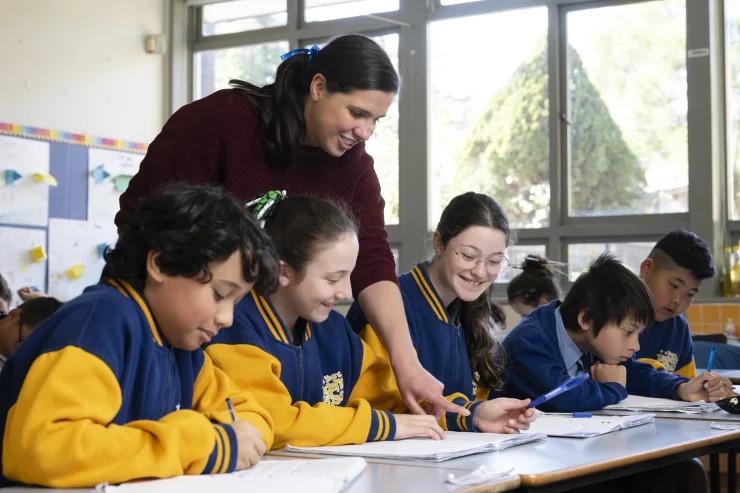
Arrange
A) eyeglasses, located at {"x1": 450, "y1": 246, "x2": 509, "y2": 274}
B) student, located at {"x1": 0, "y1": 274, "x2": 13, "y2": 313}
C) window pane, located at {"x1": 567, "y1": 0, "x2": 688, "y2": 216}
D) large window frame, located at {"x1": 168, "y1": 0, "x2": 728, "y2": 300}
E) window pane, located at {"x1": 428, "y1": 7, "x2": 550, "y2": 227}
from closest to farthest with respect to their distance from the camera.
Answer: eyeglasses, located at {"x1": 450, "y1": 246, "x2": 509, "y2": 274} → student, located at {"x1": 0, "y1": 274, "x2": 13, "y2": 313} → large window frame, located at {"x1": 168, "y1": 0, "x2": 728, "y2": 300} → window pane, located at {"x1": 567, "y1": 0, "x2": 688, "y2": 216} → window pane, located at {"x1": 428, "y1": 7, "x2": 550, "y2": 227}

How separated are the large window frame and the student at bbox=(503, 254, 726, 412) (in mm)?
2655

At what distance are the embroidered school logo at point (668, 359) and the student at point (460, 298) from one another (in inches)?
40.4

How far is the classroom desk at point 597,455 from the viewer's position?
61.2 inches

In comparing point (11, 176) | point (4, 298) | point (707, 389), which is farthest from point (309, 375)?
point (11, 176)

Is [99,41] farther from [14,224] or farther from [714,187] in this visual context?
[714,187]

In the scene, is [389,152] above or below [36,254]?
above

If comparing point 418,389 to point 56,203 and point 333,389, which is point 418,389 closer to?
point 333,389

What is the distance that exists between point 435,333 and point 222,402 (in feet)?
3.10

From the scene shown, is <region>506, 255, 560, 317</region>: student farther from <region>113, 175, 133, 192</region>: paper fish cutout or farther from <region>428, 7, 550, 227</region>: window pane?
<region>113, 175, 133, 192</region>: paper fish cutout

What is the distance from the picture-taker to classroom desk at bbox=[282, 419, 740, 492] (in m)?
1.55

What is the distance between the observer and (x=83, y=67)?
20.3ft

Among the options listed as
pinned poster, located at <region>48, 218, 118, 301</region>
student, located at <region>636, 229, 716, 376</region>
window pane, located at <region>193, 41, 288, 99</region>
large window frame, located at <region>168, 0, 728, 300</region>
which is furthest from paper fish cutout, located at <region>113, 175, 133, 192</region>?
student, located at <region>636, 229, 716, 376</region>

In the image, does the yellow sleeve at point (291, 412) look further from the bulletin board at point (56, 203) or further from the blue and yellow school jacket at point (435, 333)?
the bulletin board at point (56, 203)

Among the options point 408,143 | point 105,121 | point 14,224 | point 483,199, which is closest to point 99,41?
point 105,121
